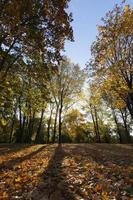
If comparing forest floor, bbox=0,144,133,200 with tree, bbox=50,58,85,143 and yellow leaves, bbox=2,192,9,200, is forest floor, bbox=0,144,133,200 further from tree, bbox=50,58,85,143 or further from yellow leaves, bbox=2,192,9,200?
tree, bbox=50,58,85,143

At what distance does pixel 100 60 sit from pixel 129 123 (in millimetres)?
35729

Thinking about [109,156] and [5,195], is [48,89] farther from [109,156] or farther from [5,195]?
[5,195]

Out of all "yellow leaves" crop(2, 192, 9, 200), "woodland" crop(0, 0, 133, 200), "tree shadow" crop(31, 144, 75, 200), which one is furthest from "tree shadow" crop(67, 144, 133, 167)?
"yellow leaves" crop(2, 192, 9, 200)

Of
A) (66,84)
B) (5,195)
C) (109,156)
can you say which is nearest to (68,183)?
(5,195)

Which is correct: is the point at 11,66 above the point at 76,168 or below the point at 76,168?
above

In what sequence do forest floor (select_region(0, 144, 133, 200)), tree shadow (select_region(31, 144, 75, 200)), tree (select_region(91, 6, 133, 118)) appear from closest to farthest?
tree shadow (select_region(31, 144, 75, 200))
forest floor (select_region(0, 144, 133, 200))
tree (select_region(91, 6, 133, 118))

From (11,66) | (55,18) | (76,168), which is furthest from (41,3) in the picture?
(76,168)

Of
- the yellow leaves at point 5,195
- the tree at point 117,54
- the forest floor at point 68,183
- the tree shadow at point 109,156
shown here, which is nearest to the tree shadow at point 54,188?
the forest floor at point 68,183

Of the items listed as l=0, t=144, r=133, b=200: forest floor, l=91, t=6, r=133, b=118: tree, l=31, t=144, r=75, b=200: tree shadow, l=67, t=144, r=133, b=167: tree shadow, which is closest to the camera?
l=31, t=144, r=75, b=200: tree shadow

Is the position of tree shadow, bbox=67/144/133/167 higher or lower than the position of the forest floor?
higher

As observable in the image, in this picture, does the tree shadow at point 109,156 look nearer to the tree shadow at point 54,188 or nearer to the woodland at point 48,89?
the woodland at point 48,89

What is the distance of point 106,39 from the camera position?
79.5ft

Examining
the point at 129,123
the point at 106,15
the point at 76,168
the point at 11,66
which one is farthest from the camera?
the point at 129,123

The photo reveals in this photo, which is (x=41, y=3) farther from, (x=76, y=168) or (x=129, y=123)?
(x=129, y=123)
